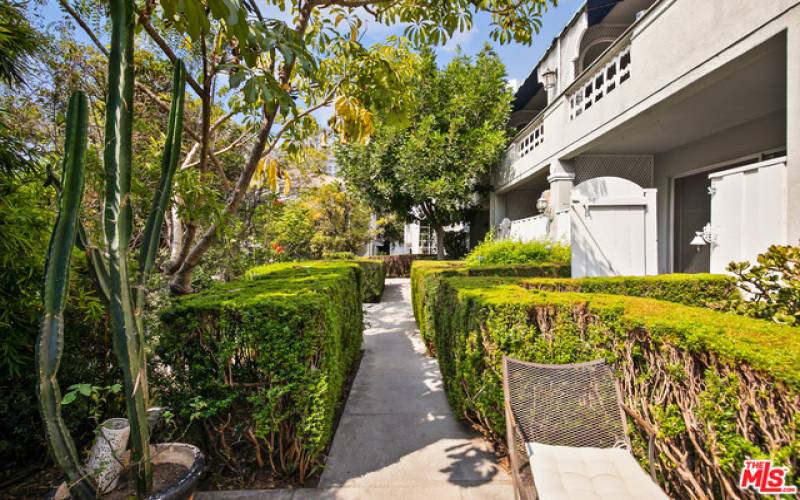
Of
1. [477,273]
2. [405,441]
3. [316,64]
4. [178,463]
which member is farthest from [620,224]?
[178,463]

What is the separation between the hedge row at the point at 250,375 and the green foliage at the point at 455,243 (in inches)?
675

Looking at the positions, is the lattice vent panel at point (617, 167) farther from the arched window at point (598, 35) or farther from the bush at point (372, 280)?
the bush at point (372, 280)

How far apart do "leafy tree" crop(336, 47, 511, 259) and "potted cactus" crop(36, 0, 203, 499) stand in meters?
11.0

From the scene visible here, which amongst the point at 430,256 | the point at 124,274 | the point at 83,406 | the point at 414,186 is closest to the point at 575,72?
the point at 414,186

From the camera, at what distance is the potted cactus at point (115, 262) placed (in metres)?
1.64

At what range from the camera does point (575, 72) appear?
9.18 metres

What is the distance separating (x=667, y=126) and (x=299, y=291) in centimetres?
725

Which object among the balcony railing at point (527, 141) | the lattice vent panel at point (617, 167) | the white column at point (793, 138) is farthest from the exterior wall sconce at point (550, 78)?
the white column at point (793, 138)

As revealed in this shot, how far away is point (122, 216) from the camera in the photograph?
1.80 m

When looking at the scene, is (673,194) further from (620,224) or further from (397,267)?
(397,267)

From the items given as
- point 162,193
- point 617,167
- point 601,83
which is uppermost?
point 601,83

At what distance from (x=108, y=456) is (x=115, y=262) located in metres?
1.13

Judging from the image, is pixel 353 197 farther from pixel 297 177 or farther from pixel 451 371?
pixel 451 371

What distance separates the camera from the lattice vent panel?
8.55 metres
